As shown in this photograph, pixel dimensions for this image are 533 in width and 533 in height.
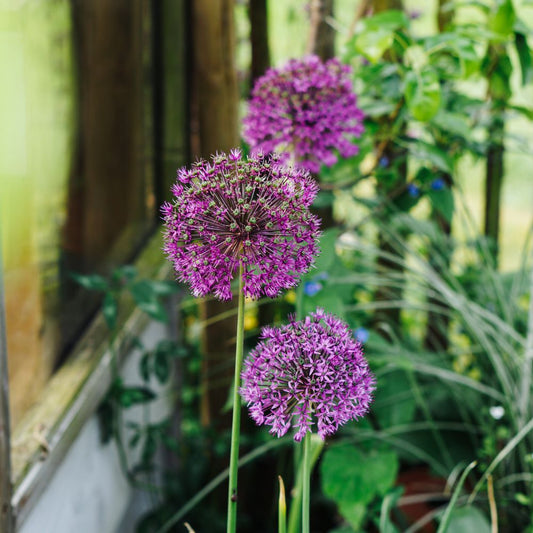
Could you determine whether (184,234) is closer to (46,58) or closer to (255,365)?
(255,365)

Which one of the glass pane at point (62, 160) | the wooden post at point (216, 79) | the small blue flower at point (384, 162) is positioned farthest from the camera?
the wooden post at point (216, 79)

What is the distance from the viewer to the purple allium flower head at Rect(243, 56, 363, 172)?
31.0 inches

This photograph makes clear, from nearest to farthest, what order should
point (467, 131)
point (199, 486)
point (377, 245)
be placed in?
point (467, 131), point (199, 486), point (377, 245)

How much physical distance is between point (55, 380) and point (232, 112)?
765mm

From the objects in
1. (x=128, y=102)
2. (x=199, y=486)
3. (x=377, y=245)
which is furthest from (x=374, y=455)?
(x=128, y=102)

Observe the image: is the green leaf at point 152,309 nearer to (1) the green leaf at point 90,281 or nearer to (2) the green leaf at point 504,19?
(1) the green leaf at point 90,281

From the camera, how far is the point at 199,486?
158 cm

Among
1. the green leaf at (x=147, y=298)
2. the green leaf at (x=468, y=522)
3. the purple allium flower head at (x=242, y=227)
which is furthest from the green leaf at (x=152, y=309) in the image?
the purple allium flower head at (x=242, y=227)

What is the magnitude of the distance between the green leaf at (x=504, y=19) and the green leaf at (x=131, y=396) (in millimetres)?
912

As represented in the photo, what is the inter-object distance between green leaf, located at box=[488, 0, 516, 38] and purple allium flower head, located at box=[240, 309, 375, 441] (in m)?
0.78

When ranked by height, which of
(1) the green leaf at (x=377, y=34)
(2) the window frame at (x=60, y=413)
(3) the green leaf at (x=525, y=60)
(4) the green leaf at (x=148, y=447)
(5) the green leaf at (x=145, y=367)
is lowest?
(4) the green leaf at (x=148, y=447)

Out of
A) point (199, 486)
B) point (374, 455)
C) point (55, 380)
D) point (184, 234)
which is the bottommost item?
point (199, 486)

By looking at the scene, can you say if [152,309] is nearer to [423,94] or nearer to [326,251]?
[326,251]

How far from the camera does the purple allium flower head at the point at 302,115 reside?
0.79 metres
